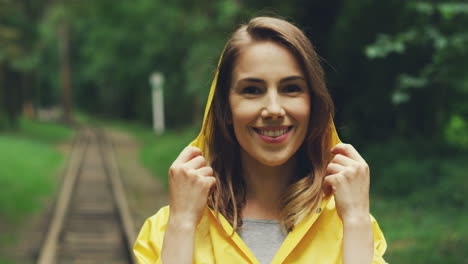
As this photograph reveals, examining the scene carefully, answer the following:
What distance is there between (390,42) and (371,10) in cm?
475

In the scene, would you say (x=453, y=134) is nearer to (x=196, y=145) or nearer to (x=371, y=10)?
(x=371, y=10)

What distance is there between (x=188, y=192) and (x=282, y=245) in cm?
33

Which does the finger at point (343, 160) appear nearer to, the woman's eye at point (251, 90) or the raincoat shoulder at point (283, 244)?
the raincoat shoulder at point (283, 244)

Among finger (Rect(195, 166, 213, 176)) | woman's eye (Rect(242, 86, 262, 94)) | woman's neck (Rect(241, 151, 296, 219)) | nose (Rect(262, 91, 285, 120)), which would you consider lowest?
woman's neck (Rect(241, 151, 296, 219))

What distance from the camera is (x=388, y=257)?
685 cm

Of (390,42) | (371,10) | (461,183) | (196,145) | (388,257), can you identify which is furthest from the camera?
(371,10)

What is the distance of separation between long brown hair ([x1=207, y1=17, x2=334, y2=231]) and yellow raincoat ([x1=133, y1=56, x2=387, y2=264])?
0.04 meters

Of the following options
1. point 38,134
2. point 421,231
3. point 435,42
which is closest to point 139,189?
point 421,231

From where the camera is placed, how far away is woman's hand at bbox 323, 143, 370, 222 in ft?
5.82

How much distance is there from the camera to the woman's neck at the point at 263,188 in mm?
1984

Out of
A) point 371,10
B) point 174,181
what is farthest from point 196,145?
point 371,10

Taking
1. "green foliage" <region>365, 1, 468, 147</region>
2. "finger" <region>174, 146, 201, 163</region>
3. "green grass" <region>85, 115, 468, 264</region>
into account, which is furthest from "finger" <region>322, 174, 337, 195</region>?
"green grass" <region>85, 115, 468, 264</region>

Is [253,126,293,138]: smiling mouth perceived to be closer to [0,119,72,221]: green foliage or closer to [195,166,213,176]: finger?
[195,166,213,176]: finger

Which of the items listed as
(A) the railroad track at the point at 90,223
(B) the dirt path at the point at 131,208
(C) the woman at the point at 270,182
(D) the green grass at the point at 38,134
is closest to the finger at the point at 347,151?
(C) the woman at the point at 270,182
